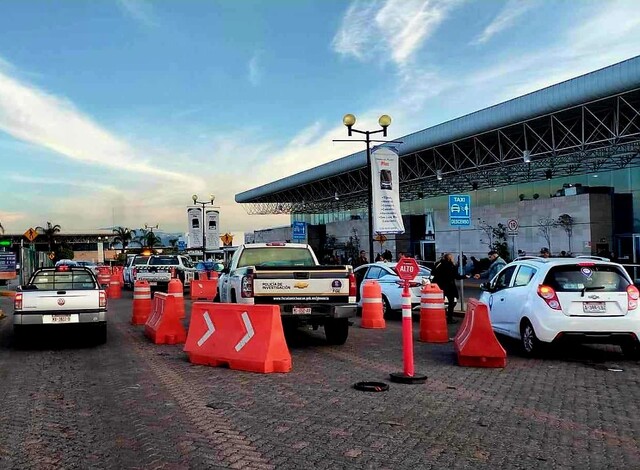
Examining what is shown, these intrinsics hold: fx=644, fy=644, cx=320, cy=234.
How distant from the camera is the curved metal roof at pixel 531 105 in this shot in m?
24.6

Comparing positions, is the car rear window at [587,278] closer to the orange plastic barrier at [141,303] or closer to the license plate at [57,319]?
the license plate at [57,319]

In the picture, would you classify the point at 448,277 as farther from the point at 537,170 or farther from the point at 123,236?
the point at 123,236

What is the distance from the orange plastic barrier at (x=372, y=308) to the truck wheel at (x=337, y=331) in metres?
2.86

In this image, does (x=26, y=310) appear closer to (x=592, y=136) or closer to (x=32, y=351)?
(x=32, y=351)

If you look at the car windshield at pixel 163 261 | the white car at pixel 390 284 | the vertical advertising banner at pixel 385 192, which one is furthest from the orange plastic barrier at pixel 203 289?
the white car at pixel 390 284

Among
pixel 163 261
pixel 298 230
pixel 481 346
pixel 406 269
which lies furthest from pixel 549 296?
pixel 298 230

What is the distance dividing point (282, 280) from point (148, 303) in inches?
250

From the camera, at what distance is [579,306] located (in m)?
10.1

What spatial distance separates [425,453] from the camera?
5477 mm

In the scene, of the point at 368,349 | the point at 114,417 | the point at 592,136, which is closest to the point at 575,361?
the point at 368,349

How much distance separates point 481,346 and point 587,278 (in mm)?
2186

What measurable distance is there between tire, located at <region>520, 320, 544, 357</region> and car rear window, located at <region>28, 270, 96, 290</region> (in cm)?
822

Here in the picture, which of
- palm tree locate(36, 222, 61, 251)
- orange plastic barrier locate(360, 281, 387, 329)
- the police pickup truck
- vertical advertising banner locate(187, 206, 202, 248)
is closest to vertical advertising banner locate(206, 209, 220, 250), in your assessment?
vertical advertising banner locate(187, 206, 202, 248)

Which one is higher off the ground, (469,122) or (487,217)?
(469,122)
